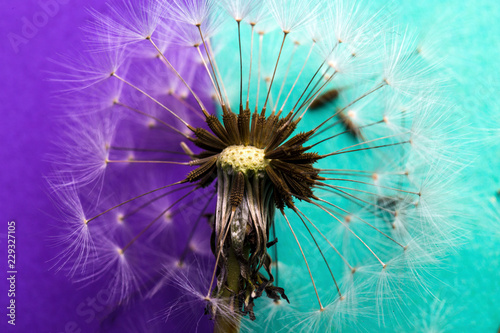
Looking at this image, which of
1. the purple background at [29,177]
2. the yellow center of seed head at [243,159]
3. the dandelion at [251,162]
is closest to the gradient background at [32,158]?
the purple background at [29,177]

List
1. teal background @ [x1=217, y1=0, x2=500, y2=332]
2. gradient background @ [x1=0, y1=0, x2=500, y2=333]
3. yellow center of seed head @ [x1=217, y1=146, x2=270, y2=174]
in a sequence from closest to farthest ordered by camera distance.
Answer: yellow center of seed head @ [x1=217, y1=146, x2=270, y2=174] < gradient background @ [x1=0, y1=0, x2=500, y2=333] < teal background @ [x1=217, y1=0, x2=500, y2=332]

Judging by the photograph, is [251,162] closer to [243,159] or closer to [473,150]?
[243,159]

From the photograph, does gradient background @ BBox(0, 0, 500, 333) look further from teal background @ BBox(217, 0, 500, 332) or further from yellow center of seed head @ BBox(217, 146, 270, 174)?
yellow center of seed head @ BBox(217, 146, 270, 174)

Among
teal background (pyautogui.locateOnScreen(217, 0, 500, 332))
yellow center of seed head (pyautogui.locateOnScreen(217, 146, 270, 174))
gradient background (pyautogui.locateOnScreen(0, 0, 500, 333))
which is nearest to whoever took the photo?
yellow center of seed head (pyautogui.locateOnScreen(217, 146, 270, 174))

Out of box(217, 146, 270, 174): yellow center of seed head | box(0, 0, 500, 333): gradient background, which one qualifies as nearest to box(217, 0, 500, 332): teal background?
box(0, 0, 500, 333): gradient background

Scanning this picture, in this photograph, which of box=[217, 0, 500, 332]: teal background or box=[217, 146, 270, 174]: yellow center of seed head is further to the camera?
box=[217, 0, 500, 332]: teal background

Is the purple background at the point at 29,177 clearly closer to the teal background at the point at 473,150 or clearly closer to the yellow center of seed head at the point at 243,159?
the yellow center of seed head at the point at 243,159

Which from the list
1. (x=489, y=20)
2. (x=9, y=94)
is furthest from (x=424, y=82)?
(x=9, y=94)

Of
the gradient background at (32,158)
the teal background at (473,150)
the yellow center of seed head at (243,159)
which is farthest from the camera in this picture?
the teal background at (473,150)
